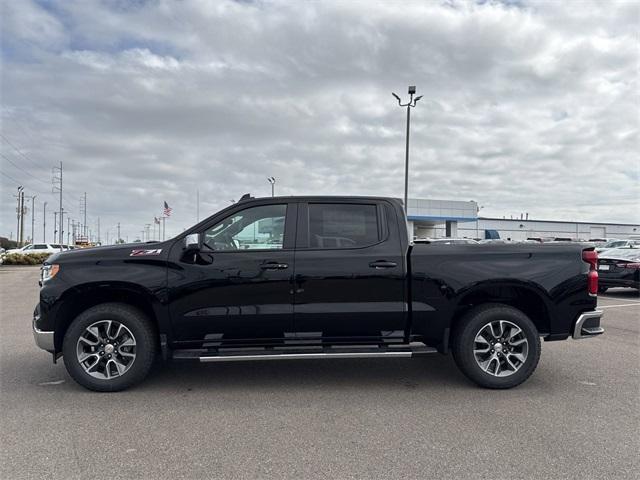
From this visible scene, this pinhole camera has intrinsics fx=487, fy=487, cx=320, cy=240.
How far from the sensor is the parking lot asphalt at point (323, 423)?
331cm

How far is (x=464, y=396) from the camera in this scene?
475 centimetres

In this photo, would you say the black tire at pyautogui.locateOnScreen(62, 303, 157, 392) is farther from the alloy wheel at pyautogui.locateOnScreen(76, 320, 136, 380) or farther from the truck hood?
the truck hood

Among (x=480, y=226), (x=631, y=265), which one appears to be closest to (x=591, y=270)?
(x=631, y=265)

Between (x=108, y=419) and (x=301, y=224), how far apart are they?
2517 millimetres

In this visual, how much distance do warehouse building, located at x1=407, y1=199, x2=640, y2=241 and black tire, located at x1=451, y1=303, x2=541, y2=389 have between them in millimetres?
41635

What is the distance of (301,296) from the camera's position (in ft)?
16.0

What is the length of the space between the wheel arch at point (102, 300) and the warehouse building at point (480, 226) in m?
42.3

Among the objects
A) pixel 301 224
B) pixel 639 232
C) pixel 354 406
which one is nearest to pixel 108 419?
pixel 354 406

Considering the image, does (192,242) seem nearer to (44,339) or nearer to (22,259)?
(44,339)

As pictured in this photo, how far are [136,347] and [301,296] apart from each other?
1.70 metres

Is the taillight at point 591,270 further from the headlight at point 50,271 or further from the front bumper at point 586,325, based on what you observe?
the headlight at point 50,271

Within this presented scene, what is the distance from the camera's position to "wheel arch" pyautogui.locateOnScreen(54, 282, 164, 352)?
4.85 metres

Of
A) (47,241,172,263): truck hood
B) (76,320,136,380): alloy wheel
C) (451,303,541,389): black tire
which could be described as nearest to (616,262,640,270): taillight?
(451,303,541,389): black tire

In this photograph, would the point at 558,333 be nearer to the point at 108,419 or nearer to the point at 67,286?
the point at 108,419
